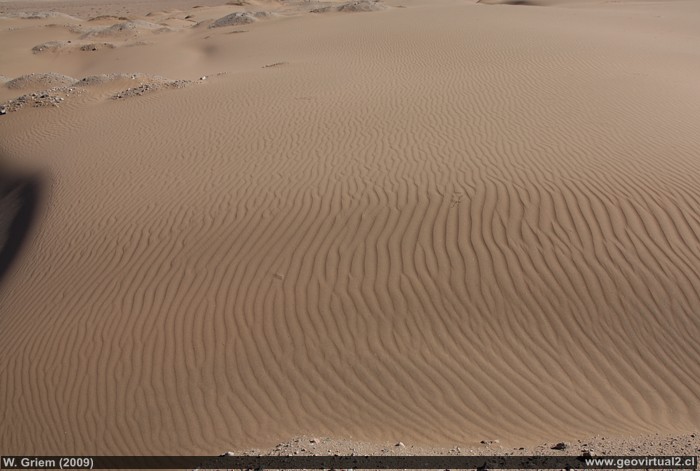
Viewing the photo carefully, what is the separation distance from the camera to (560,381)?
5121mm

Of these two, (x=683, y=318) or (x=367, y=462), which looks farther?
(x=683, y=318)

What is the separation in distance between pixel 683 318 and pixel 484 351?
80.3 inches

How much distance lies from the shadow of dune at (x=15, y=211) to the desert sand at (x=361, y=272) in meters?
0.06

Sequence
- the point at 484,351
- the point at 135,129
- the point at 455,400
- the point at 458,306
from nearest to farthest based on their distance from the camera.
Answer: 1. the point at 455,400
2. the point at 484,351
3. the point at 458,306
4. the point at 135,129

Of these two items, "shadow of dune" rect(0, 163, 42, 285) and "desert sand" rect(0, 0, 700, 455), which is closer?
"desert sand" rect(0, 0, 700, 455)

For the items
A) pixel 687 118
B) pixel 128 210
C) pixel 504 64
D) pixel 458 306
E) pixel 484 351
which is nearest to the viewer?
pixel 484 351

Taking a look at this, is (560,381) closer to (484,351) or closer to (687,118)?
(484,351)

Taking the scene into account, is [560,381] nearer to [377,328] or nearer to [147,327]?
[377,328]

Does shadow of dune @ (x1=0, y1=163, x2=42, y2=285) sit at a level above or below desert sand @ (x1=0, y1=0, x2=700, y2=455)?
below

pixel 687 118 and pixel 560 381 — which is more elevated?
pixel 687 118

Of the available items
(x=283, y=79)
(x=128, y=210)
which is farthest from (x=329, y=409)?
(x=283, y=79)

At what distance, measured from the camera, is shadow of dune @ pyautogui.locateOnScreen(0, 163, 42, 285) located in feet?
28.0

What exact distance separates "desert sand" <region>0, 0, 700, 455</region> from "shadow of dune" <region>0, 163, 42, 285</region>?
2.4 inches

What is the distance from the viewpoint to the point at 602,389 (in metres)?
5.03
